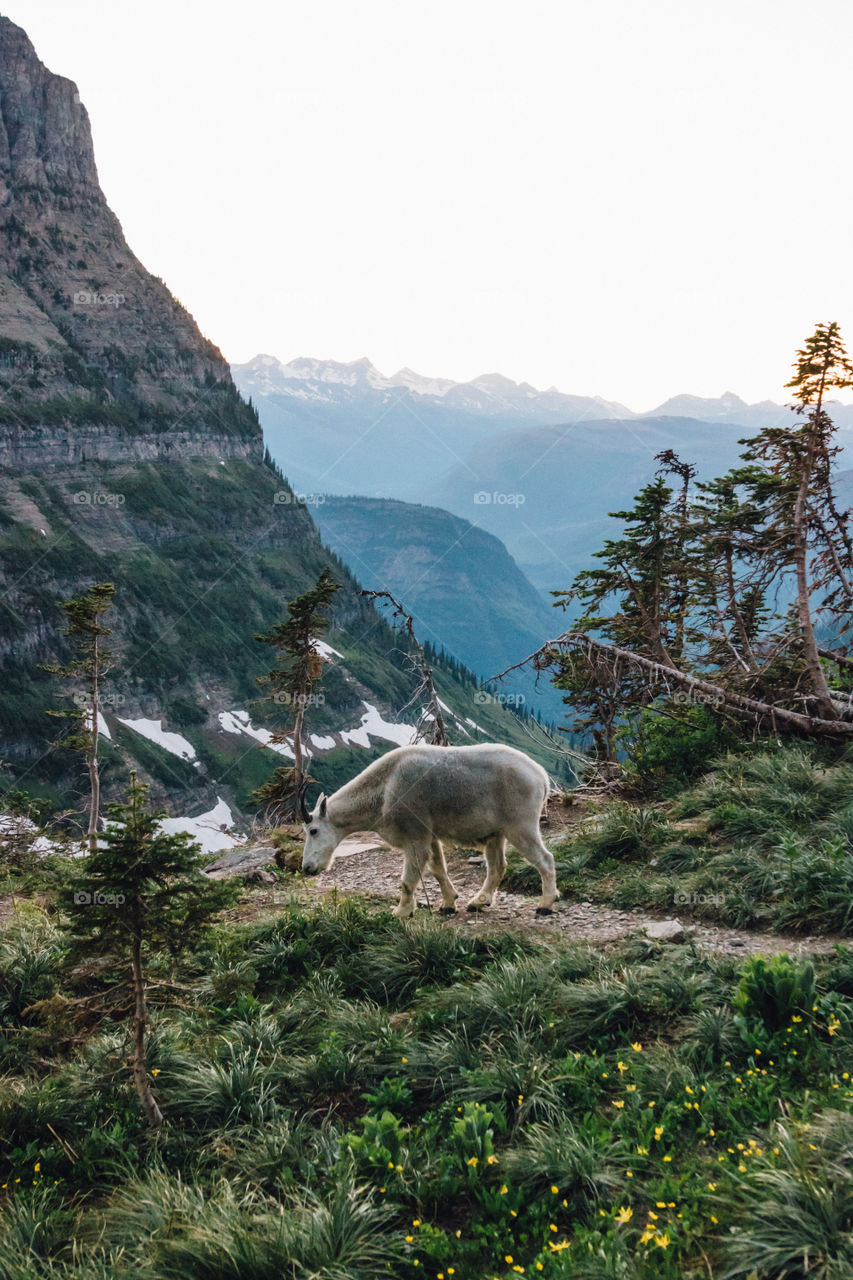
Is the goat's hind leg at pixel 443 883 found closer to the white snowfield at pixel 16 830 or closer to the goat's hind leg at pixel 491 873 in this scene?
the goat's hind leg at pixel 491 873

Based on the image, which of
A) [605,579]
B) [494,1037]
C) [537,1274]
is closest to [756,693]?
[605,579]

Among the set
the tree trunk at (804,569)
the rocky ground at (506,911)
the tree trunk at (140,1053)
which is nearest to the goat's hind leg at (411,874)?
the rocky ground at (506,911)

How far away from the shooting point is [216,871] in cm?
1692

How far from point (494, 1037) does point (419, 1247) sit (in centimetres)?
233

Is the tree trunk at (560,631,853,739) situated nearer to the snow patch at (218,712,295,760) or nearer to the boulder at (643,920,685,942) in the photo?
the boulder at (643,920,685,942)

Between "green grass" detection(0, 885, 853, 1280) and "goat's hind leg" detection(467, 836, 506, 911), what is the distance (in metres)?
1.91

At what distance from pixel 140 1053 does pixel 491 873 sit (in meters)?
5.67

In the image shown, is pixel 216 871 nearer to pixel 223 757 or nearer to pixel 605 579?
pixel 605 579

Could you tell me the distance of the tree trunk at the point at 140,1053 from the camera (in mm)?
6918

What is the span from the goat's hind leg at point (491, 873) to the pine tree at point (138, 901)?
16.3ft

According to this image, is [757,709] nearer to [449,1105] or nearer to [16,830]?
[449,1105]

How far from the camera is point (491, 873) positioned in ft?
37.2

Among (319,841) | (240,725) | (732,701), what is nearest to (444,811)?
(319,841)

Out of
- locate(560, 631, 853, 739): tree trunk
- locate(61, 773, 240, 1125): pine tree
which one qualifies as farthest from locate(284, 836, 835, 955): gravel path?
locate(560, 631, 853, 739): tree trunk
